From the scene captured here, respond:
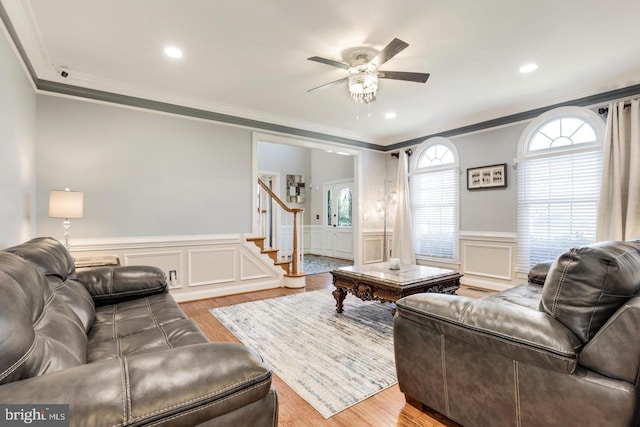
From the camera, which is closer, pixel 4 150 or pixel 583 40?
pixel 4 150

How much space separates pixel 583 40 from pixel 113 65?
4.44 m

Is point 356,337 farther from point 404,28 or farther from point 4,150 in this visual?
point 4,150

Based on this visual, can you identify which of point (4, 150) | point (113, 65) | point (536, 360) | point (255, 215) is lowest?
point (536, 360)

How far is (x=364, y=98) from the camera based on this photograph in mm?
3000

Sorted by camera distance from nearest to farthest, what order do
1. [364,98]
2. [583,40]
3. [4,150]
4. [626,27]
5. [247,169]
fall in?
[4,150] < [626,27] < [583,40] < [364,98] < [247,169]

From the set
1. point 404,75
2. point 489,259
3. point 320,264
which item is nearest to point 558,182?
point 489,259

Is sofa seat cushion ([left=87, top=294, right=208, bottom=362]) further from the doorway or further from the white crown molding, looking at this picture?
the doorway

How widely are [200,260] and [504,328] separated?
3715 mm

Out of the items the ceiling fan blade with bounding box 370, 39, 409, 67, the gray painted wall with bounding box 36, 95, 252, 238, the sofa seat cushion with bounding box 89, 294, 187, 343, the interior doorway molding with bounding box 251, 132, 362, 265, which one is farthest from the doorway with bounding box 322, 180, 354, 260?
the sofa seat cushion with bounding box 89, 294, 187, 343

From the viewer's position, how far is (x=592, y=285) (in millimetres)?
1178

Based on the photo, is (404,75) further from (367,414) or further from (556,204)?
(556,204)

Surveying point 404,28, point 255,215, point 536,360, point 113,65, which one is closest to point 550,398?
point 536,360

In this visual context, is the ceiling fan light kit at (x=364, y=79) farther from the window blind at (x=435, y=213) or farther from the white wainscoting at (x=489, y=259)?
the white wainscoting at (x=489, y=259)

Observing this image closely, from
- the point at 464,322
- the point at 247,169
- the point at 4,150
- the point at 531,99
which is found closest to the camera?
the point at 464,322
